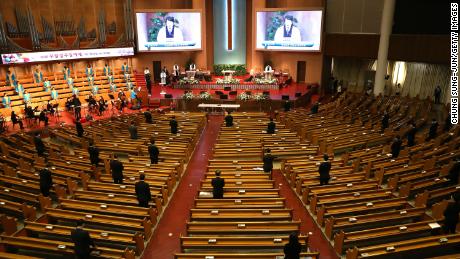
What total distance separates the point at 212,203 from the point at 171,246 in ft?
5.22

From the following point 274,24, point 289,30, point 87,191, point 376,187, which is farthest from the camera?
point 274,24

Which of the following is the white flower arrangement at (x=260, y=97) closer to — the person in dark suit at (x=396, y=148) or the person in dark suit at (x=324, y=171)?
the person in dark suit at (x=396, y=148)

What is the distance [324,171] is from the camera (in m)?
10.7

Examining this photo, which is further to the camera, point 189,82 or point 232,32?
point 232,32

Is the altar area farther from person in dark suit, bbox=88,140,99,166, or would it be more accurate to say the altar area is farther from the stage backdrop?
person in dark suit, bbox=88,140,99,166

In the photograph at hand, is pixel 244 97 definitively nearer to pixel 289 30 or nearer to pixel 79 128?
pixel 289 30

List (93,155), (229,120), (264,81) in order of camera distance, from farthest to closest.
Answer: (264,81), (229,120), (93,155)

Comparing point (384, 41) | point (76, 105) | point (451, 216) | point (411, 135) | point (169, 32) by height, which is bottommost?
point (451, 216)

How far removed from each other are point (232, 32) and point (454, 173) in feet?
73.5

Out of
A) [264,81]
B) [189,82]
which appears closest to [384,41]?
[264,81]

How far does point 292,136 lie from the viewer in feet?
52.6

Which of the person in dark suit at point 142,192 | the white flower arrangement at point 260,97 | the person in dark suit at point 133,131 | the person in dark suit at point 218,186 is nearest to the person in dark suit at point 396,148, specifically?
→ the person in dark suit at point 218,186

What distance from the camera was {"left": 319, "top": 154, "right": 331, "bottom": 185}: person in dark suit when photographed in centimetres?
1058

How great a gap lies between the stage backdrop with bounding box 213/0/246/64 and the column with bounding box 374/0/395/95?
12.3m
